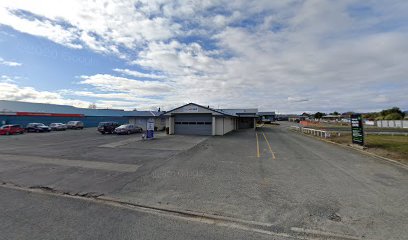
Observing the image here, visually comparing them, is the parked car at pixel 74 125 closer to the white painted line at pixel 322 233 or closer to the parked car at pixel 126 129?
the parked car at pixel 126 129

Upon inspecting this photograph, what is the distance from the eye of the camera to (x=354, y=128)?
→ 15961 millimetres

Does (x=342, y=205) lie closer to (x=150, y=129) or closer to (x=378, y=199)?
(x=378, y=199)

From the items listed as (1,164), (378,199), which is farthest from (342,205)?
(1,164)

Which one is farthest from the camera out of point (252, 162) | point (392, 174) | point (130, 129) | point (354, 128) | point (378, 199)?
point (130, 129)

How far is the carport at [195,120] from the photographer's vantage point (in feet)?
84.0

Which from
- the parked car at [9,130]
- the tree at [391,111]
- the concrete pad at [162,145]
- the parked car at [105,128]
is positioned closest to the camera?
the concrete pad at [162,145]

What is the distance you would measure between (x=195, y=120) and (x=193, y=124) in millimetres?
621

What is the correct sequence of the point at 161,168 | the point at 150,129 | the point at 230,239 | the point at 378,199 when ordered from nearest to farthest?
the point at 230,239 < the point at 378,199 < the point at 161,168 < the point at 150,129

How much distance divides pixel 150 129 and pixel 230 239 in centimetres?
1838

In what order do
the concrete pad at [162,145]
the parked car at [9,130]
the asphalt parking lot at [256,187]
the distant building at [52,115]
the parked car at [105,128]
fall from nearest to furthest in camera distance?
the asphalt parking lot at [256,187], the concrete pad at [162,145], the parked car at [9,130], the parked car at [105,128], the distant building at [52,115]

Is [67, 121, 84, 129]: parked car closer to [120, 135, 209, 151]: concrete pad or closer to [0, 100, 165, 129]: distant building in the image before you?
[0, 100, 165, 129]: distant building

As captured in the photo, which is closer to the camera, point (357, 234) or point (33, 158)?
point (357, 234)

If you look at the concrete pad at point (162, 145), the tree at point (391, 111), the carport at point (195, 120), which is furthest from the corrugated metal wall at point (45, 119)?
the tree at point (391, 111)

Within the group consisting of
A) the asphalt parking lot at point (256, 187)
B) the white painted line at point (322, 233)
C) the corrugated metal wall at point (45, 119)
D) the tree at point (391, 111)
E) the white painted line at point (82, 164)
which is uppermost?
the tree at point (391, 111)
